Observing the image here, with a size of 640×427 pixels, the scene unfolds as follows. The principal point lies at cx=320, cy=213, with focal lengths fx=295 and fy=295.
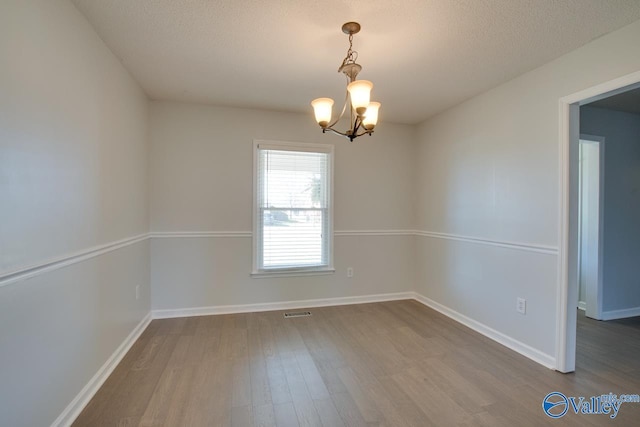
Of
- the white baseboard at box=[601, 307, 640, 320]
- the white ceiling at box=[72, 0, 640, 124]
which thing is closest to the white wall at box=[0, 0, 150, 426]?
the white ceiling at box=[72, 0, 640, 124]

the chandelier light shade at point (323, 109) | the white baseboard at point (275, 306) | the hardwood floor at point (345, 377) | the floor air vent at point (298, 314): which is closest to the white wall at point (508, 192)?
the hardwood floor at point (345, 377)

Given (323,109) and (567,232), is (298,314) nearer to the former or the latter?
(323,109)

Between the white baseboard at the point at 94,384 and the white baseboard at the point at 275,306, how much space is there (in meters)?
0.51

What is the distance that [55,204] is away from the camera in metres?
1.55

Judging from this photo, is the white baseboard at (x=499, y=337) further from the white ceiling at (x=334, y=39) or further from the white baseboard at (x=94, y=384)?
the white baseboard at (x=94, y=384)

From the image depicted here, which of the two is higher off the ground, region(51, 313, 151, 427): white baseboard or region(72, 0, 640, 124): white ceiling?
region(72, 0, 640, 124): white ceiling

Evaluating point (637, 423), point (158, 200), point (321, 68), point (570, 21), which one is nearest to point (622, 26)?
point (570, 21)

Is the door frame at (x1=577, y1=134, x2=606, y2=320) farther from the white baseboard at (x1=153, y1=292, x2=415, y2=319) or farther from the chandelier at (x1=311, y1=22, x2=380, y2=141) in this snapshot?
the chandelier at (x1=311, y1=22, x2=380, y2=141)

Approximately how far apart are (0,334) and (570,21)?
3337 mm

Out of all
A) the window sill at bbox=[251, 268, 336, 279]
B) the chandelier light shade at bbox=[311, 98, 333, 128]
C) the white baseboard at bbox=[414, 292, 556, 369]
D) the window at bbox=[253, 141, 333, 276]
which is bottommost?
the white baseboard at bbox=[414, 292, 556, 369]

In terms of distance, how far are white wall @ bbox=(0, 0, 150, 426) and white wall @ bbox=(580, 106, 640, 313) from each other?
15.7 ft

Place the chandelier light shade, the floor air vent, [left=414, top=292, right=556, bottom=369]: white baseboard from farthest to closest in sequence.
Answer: the floor air vent
[left=414, top=292, right=556, bottom=369]: white baseboard
the chandelier light shade

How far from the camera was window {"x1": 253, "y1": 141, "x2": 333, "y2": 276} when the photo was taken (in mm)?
3506

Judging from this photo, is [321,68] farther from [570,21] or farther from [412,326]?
[412,326]
